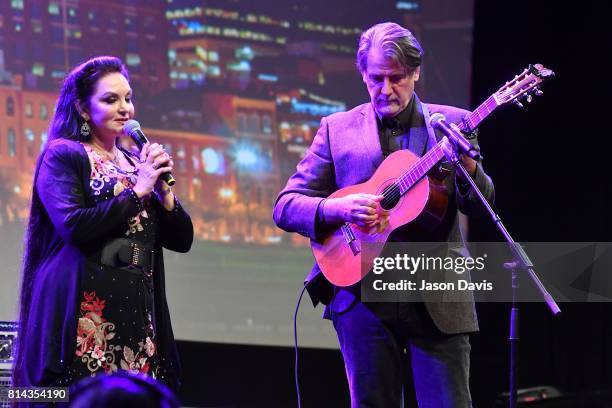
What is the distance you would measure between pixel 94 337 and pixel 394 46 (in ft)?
4.48

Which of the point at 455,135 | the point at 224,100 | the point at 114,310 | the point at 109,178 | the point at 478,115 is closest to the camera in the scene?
the point at 455,135

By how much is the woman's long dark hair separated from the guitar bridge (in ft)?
3.20

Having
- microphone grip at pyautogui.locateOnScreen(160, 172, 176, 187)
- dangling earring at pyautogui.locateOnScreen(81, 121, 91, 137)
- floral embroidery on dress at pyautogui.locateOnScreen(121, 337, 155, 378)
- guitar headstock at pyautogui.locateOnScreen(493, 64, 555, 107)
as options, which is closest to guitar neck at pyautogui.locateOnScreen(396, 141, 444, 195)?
guitar headstock at pyautogui.locateOnScreen(493, 64, 555, 107)

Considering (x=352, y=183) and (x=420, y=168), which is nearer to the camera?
(x=420, y=168)

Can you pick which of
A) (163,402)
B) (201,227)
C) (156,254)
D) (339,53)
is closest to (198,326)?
(201,227)

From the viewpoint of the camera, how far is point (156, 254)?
2.96 meters

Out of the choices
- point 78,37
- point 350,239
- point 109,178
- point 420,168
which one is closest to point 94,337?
A: point 109,178

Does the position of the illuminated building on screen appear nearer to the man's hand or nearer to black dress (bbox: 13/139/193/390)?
black dress (bbox: 13/139/193/390)

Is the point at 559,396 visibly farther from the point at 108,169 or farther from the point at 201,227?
the point at 108,169

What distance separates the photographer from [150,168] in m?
2.82

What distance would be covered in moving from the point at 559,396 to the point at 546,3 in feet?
7.87

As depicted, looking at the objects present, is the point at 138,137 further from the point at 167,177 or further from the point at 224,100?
the point at 224,100

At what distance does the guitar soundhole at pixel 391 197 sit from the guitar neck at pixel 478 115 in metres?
0.29

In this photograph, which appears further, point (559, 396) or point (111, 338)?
point (559, 396)
